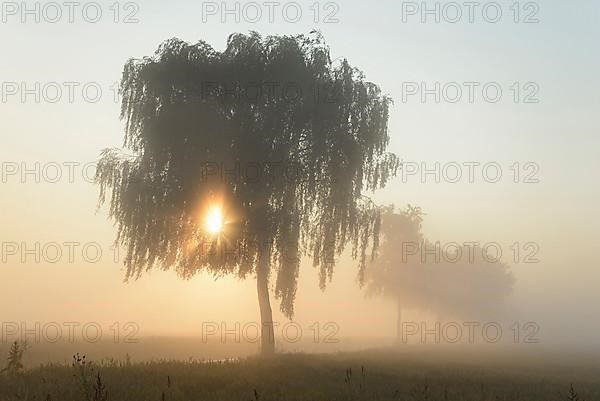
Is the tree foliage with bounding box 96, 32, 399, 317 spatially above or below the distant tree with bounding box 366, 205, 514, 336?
above

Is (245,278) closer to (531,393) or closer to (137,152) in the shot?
(137,152)

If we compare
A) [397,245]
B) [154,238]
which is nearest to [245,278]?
[154,238]

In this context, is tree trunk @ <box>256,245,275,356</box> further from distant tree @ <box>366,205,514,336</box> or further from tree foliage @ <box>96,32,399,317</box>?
distant tree @ <box>366,205,514,336</box>

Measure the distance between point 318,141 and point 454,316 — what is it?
239 ft

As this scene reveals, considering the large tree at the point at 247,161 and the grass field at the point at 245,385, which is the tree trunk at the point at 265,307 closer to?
the large tree at the point at 247,161

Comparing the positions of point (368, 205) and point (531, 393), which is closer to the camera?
point (531, 393)

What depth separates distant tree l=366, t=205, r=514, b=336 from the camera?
65.0 m

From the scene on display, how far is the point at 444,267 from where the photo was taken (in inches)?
3162

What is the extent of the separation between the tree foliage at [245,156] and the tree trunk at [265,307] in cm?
36

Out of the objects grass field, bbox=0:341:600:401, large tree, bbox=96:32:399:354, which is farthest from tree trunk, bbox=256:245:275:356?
grass field, bbox=0:341:600:401

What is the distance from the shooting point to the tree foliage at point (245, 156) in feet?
73.9

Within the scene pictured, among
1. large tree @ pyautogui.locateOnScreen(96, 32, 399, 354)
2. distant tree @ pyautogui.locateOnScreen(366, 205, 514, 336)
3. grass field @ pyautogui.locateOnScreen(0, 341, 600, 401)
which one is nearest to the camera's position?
grass field @ pyautogui.locateOnScreen(0, 341, 600, 401)

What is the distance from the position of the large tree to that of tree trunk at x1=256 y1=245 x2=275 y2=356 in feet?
0.19

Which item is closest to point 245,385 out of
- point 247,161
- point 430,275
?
point 247,161
